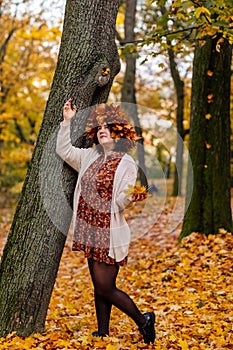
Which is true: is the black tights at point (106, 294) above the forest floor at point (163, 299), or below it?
above

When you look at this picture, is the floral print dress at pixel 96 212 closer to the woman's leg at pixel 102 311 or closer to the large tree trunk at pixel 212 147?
the woman's leg at pixel 102 311

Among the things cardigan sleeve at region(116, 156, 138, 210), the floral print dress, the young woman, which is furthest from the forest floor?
cardigan sleeve at region(116, 156, 138, 210)

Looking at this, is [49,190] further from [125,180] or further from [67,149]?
[125,180]

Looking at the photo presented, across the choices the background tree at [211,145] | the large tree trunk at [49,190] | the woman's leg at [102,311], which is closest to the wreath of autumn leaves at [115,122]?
the large tree trunk at [49,190]

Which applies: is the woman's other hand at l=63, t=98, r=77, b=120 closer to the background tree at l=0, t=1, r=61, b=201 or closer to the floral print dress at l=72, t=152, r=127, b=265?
the floral print dress at l=72, t=152, r=127, b=265

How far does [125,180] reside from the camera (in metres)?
3.80

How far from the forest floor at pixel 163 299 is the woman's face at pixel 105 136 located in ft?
3.25

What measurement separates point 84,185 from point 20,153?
16.1 metres

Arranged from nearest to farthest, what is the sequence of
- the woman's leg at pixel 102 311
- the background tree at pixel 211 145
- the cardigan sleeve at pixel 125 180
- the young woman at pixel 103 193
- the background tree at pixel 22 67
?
the cardigan sleeve at pixel 125 180 < the young woman at pixel 103 193 < the woman's leg at pixel 102 311 < the background tree at pixel 211 145 < the background tree at pixel 22 67

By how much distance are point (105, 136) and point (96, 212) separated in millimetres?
654

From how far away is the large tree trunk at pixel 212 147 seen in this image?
7.33 m

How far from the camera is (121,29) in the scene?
20281 mm

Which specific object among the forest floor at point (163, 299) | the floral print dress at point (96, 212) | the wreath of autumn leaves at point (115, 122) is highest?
the wreath of autumn leaves at point (115, 122)

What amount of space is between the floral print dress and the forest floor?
78cm
